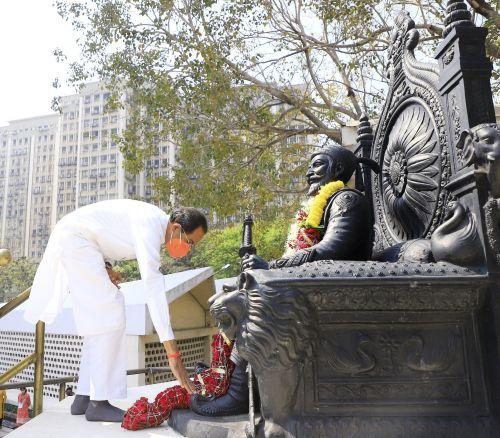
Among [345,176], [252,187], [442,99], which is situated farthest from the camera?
[252,187]

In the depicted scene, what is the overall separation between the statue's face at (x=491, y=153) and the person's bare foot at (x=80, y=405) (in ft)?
7.88

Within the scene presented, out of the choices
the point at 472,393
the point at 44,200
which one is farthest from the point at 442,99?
the point at 44,200

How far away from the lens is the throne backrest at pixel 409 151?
2.22 metres

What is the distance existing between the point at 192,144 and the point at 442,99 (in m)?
7.50

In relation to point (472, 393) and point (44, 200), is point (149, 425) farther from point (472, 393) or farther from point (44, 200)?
point (44, 200)

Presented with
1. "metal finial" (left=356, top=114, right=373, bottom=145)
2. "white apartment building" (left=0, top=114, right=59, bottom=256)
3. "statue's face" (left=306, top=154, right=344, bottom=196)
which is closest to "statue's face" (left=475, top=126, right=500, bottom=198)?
"statue's face" (left=306, top=154, right=344, bottom=196)

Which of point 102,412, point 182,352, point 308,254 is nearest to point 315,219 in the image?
point 308,254

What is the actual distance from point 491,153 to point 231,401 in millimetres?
1496

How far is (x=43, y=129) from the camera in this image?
54938 mm

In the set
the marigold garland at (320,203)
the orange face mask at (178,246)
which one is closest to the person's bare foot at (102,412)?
the orange face mask at (178,246)

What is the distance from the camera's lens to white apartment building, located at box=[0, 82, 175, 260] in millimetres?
46844

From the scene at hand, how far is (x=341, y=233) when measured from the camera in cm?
204

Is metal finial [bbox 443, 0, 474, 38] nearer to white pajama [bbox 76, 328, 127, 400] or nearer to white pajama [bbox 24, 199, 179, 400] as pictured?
white pajama [bbox 24, 199, 179, 400]

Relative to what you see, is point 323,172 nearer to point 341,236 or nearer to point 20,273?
point 341,236
